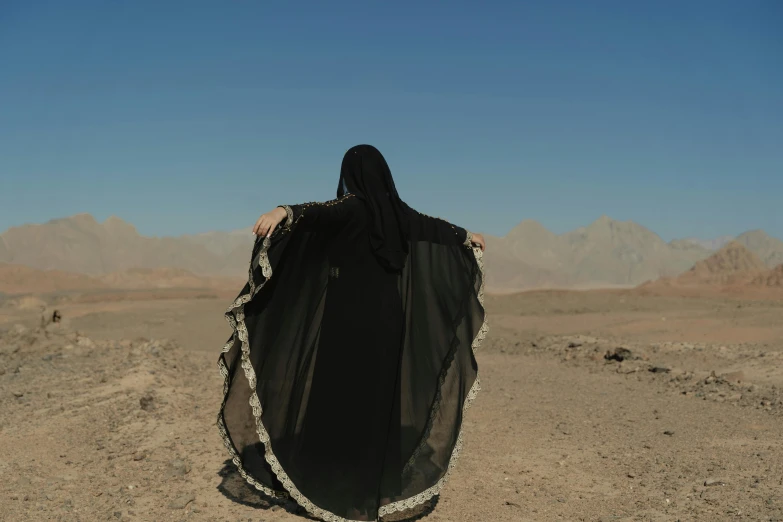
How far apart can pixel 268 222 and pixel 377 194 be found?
0.82m

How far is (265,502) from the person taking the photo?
498 cm

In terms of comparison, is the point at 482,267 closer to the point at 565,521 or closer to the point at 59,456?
the point at 565,521

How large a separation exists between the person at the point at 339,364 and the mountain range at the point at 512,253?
68062mm

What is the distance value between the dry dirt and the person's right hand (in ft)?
6.38

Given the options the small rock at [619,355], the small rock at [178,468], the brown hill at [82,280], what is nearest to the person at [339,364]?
the small rock at [178,468]

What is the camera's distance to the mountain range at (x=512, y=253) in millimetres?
99375

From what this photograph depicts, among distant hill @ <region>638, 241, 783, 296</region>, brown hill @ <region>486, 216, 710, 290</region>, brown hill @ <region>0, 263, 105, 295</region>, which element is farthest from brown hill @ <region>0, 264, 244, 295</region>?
brown hill @ <region>486, 216, 710, 290</region>

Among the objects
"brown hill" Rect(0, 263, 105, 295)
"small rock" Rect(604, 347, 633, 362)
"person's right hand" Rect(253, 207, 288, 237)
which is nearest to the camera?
"person's right hand" Rect(253, 207, 288, 237)

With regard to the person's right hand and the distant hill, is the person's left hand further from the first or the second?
the distant hill

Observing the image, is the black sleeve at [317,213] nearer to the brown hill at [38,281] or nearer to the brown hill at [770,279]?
the brown hill at [770,279]

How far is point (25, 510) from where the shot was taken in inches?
188

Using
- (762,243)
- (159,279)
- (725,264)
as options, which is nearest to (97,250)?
(159,279)

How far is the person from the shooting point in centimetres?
458

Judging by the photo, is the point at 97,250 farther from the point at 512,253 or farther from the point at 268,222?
the point at 268,222
